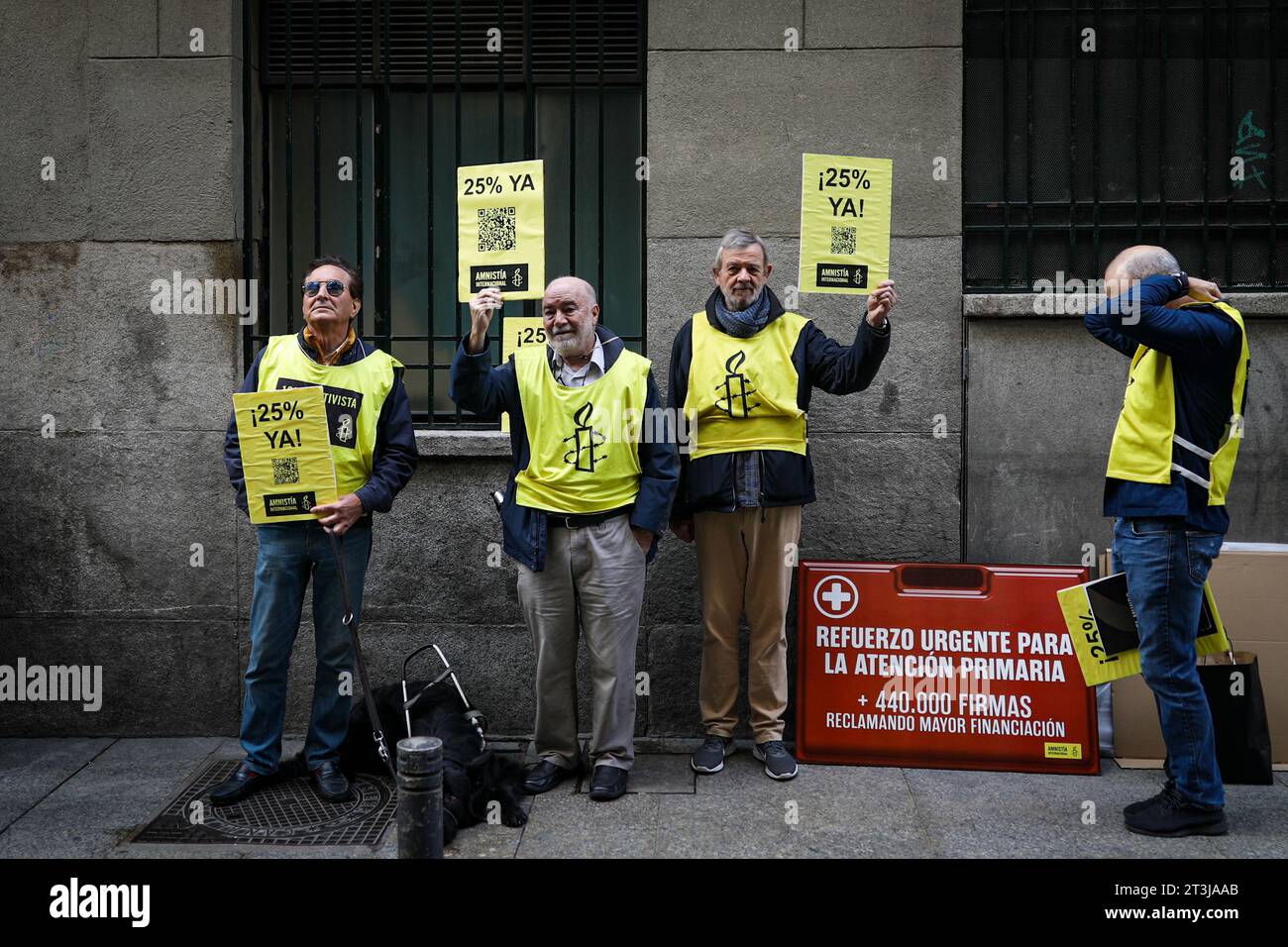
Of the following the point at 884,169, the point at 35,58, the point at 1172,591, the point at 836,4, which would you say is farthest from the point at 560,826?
the point at 35,58

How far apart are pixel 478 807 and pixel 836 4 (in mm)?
4218

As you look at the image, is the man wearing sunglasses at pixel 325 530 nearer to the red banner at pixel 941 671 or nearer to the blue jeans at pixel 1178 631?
the red banner at pixel 941 671

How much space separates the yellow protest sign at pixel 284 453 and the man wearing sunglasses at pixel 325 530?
178 millimetres

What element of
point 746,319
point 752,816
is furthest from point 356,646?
point 746,319

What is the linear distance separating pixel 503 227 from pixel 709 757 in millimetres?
2660

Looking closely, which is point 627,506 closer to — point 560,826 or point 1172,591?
point 560,826

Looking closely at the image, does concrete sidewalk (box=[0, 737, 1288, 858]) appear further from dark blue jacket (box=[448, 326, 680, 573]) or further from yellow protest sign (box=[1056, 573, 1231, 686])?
dark blue jacket (box=[448, 326, 680, 573])

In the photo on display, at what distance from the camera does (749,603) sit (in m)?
5.14

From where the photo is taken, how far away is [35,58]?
579 cm

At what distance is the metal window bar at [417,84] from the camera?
5977mm

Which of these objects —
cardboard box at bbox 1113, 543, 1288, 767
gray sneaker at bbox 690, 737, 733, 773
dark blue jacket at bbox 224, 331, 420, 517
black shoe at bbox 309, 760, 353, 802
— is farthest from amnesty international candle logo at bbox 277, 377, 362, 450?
cardboard box at bbox 1113, 543, 1288, 767

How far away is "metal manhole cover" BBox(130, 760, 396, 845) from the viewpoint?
441 centimetres

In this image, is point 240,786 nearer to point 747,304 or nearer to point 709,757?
point 709,757

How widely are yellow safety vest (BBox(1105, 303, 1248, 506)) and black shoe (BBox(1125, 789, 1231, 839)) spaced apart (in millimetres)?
1200
